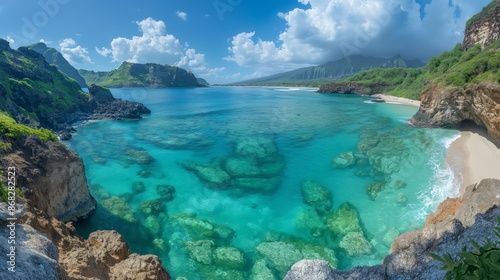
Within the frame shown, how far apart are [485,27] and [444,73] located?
1298 inches

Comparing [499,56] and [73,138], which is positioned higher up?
[499,56]

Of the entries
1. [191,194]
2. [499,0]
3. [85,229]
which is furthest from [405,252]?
[499,0]

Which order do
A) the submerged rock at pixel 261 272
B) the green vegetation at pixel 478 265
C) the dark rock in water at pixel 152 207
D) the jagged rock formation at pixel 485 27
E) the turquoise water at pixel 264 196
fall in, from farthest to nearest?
the jagged rock formation at pixel 485 27 → the dark rock in water at pixel 152 207 → the turquoise water at pixel 264 196 → the submerged rock at pixel 261 272 → the green vegetation at pixel 478 265

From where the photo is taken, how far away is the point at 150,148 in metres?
42.2

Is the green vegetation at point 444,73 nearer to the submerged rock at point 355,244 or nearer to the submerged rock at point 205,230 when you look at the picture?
the submerged rock at point 355,244

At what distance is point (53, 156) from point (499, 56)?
2092 inches

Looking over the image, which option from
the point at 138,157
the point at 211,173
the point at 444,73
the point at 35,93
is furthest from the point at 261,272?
the point at 35,93

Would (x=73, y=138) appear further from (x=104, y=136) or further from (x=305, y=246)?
(x=305, y=246)

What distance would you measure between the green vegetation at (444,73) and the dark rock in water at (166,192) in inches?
1433

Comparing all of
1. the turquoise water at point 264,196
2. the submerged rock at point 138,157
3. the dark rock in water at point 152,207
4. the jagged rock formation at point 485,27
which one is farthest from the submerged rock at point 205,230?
the jagged rock formation at point 485,27

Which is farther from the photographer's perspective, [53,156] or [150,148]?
[150,148]

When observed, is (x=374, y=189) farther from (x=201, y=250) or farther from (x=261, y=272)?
(x=201, y=250)

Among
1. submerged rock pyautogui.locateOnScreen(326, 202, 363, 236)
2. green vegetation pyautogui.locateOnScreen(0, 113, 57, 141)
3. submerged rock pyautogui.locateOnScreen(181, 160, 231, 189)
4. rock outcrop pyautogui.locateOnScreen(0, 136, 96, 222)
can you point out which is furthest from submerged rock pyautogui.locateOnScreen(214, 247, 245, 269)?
green vegetation pyautogui.locateOnScreen(0, 113, 57, 141)

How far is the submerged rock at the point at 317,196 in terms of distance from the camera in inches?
929
